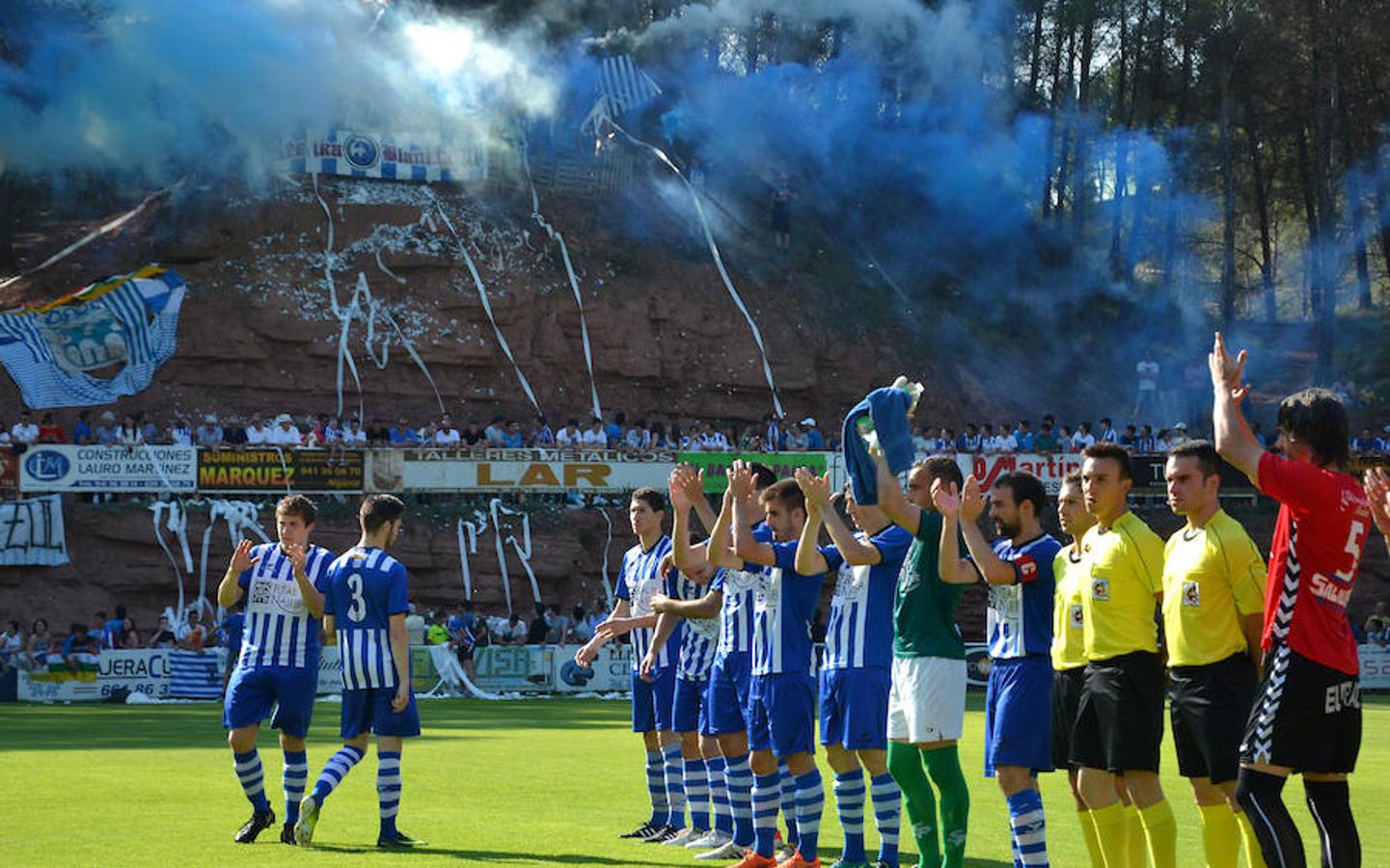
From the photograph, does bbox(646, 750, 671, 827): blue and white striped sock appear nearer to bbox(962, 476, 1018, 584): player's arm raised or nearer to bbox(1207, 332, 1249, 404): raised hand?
bbox(962, 476, 1018, 584): player's arm raised

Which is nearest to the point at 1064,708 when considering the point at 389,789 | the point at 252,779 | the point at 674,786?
the point at 674,786

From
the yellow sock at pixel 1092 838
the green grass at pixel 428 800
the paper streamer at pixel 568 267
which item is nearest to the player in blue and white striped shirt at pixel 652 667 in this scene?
the green grass at pixel 428 800

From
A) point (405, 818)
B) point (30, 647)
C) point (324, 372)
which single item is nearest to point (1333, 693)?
point (405, 818)

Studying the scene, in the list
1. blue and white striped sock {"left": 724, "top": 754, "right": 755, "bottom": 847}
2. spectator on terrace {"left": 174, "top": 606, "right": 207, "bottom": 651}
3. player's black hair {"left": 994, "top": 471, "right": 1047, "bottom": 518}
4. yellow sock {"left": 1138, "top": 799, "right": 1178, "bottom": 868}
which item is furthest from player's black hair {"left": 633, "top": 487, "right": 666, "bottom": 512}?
spectator on terrace {"left": 174, "top": 606, "right": 207, "bottom": 651}

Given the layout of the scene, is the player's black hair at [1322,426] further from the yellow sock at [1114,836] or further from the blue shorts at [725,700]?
the blue shorts at [725,700]

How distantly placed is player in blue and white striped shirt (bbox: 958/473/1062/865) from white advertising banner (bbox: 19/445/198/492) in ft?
103

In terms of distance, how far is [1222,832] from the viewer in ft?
26.7

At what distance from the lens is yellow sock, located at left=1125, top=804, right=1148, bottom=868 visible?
821 cm

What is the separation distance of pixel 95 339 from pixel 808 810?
3761cm

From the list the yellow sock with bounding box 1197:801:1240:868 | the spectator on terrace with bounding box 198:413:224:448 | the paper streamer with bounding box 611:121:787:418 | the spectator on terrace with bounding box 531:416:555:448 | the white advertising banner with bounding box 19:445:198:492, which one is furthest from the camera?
the paper streamer with bounding box 611:121:787:418

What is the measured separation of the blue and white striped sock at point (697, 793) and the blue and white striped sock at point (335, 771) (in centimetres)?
225

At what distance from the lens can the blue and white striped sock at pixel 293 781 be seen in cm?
1155

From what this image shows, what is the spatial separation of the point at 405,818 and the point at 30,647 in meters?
20.7

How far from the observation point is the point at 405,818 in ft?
42.1
